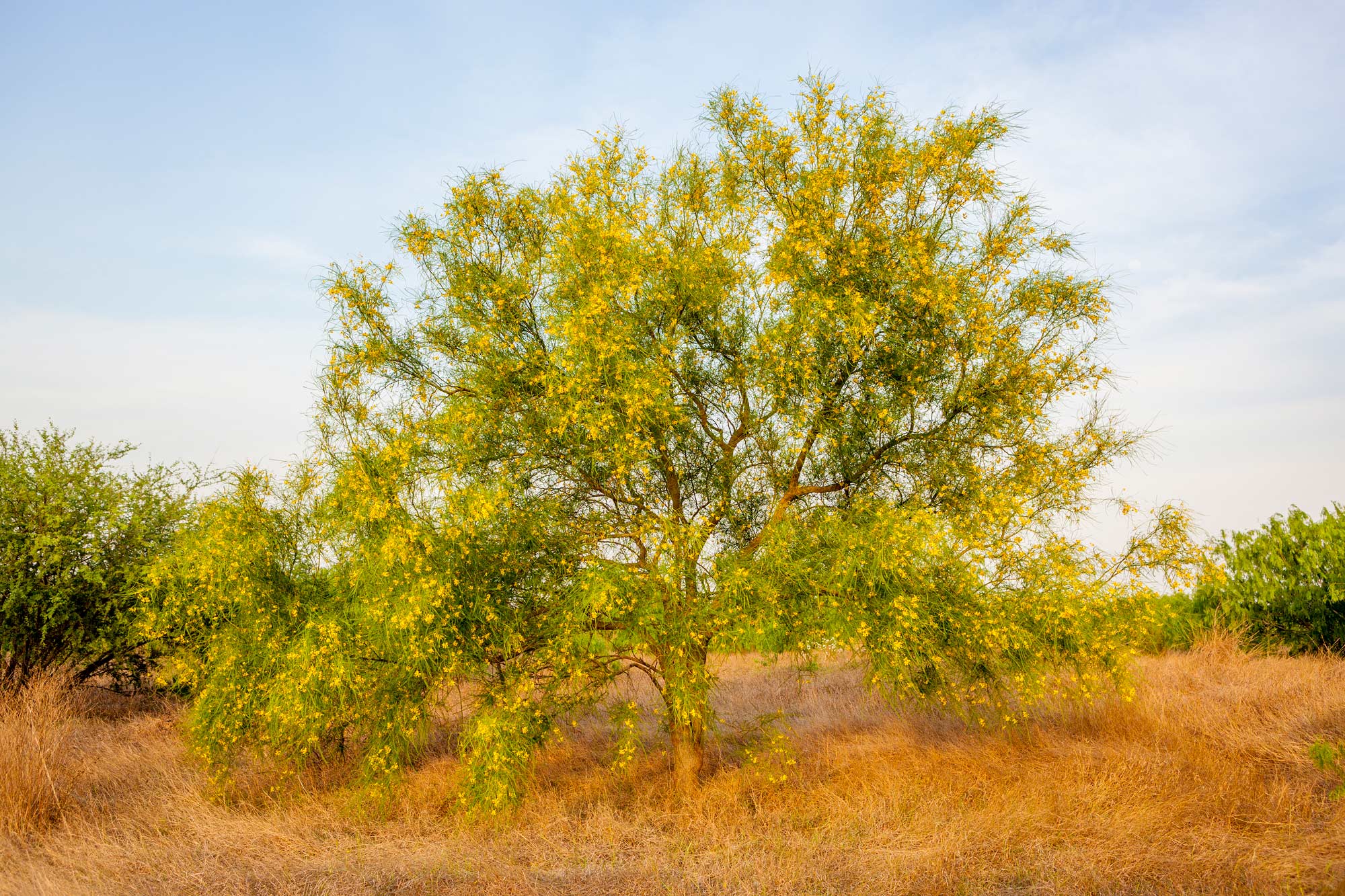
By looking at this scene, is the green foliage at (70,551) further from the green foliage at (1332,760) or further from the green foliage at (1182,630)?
the green foliage at (1182,630)

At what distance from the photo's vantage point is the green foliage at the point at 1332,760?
8844 mm

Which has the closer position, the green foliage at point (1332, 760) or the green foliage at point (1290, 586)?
the green foliage at point (1332, 760)

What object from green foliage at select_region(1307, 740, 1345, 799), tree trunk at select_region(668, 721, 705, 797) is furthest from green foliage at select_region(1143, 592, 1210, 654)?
tree trunk at select_region(668, 721, 705, 797)

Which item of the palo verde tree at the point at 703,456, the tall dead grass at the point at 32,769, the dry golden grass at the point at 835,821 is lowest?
the dry golden grass at the point at 835,821

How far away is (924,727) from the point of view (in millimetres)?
12938

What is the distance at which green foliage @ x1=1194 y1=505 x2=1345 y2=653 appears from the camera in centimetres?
1784

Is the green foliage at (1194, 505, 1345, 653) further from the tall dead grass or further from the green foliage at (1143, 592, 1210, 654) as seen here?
the tall dead grass

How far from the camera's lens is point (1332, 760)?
9.05 m

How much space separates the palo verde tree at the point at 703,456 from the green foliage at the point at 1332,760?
2427 millimetres

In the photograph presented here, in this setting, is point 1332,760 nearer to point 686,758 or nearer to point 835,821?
point 835,821

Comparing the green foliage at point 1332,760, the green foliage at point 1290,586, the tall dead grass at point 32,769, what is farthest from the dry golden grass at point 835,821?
the green foliage at point 1290,586

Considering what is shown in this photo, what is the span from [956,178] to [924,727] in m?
8.21

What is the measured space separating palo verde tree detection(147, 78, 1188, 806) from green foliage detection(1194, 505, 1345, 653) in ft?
36.8

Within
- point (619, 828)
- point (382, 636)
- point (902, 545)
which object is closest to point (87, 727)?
point (382, 636)
